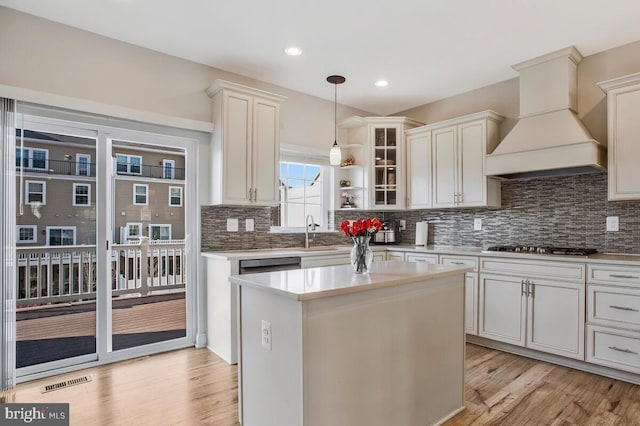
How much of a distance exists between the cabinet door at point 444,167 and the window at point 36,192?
3.82 metres

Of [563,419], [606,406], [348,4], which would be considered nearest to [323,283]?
[563,419]

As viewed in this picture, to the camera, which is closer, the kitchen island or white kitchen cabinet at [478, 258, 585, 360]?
the kitchen island

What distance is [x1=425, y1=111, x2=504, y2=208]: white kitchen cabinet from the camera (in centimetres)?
392

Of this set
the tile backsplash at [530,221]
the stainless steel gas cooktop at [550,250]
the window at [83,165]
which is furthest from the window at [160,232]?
the stainless steel gas cooktop at [550,250]

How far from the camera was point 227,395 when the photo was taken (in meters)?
2.60

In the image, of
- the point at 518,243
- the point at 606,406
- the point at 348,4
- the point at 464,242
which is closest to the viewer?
the point at 606,406

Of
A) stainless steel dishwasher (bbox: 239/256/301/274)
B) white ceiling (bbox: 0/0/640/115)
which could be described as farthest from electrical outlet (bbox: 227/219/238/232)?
white ceiling (bbox: 0/0/640/115)

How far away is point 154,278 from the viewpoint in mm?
3488

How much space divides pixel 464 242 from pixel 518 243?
620mm

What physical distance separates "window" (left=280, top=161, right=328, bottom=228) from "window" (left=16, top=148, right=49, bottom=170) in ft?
7.44

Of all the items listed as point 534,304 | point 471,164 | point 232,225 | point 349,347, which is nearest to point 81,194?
point 232,225

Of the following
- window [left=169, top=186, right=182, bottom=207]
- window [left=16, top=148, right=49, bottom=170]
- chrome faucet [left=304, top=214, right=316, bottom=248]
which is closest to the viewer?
window [left=16, top=148, right=49, bottom=170]

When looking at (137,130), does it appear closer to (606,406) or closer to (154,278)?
(154,278)

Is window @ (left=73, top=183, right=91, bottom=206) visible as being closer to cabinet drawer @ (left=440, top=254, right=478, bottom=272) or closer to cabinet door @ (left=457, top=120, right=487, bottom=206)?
cabinet drawer @ (left=440, top=254, right=478, bottom=272)
